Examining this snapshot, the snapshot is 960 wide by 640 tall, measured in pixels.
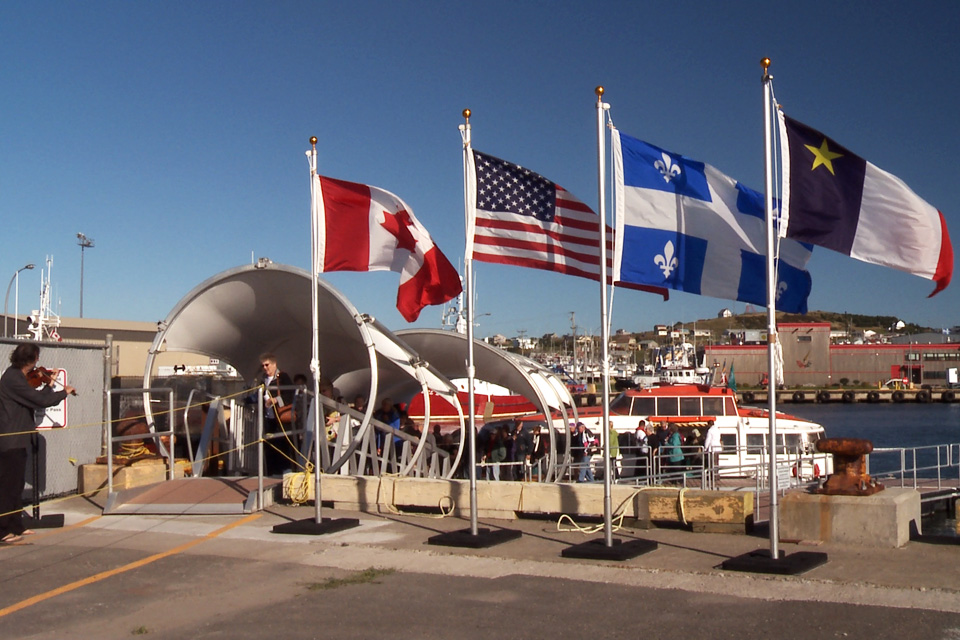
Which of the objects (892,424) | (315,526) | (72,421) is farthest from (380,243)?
(892,424)

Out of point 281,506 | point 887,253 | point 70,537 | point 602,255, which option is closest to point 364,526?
point 281,506

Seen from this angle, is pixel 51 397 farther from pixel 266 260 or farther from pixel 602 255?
pixel 602 255

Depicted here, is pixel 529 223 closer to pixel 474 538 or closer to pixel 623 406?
pixel 474 538

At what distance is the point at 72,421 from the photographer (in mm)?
15102

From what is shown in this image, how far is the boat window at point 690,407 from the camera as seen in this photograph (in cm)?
3155

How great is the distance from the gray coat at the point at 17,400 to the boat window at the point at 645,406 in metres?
23.6

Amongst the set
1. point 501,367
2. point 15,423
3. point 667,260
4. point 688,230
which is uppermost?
point 688,230

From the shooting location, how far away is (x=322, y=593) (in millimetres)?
8484

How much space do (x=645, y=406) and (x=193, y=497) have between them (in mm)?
20639

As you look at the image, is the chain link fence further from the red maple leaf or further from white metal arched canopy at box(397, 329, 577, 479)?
white metal arched canopy at box(397, 329, 577, 479)

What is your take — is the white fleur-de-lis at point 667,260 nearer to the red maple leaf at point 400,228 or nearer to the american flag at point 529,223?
the american flag at point 529,223

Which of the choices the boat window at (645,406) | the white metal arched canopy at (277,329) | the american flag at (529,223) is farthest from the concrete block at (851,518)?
the boat window at (645,406)

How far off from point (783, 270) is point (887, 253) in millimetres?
1361

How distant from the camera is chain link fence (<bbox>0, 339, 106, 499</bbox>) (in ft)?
47.6
